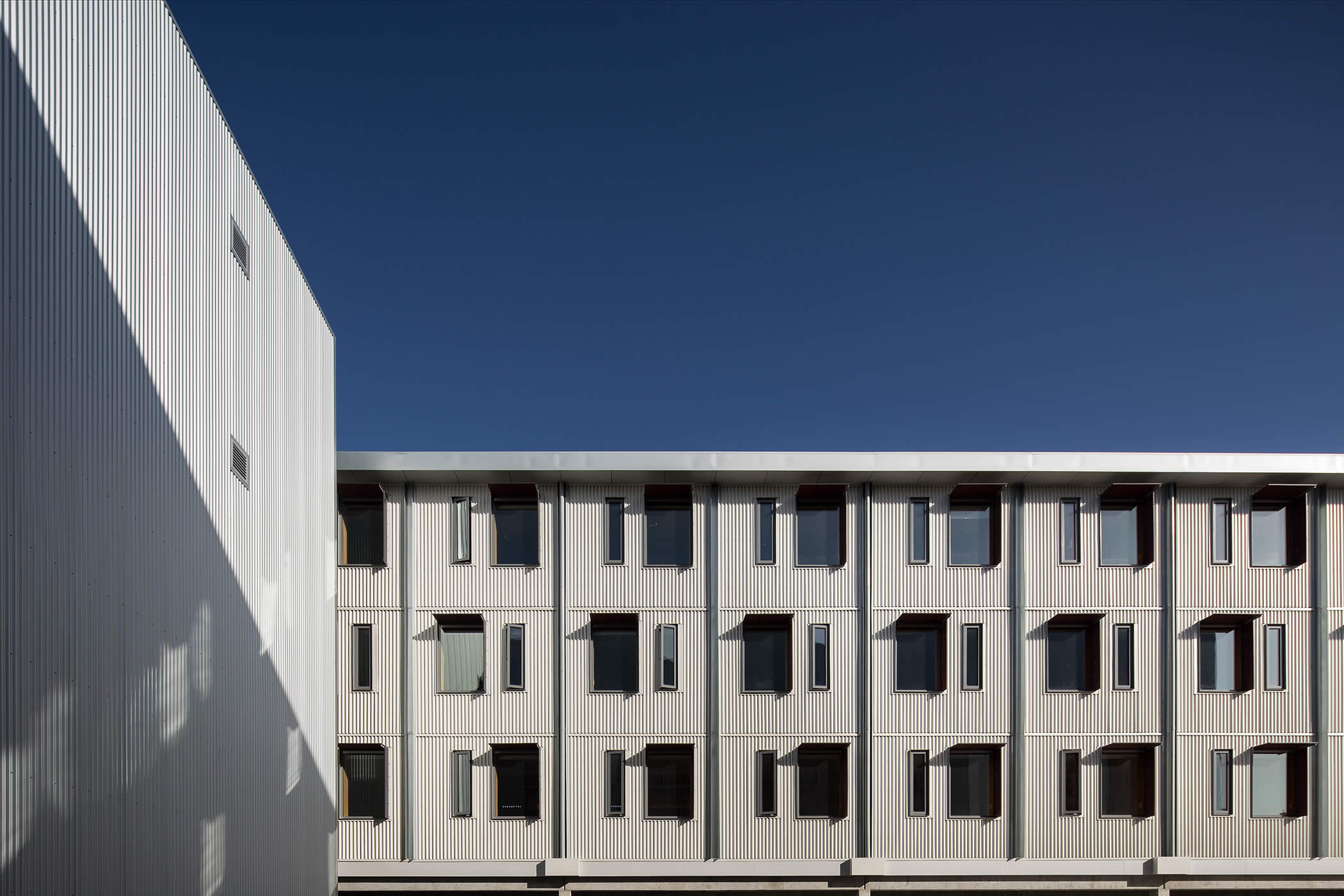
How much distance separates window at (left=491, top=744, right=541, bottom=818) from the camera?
15633 mm

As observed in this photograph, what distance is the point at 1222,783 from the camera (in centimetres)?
1588

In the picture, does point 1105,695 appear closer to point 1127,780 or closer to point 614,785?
point 1127,780

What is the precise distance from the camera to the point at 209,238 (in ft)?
29.7

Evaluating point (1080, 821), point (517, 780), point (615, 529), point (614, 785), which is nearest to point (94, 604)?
point (615, 529)

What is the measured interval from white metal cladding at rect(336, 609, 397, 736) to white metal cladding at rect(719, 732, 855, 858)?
6.16m

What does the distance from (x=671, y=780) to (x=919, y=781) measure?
4.67 metres

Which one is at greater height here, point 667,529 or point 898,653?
point 667,529

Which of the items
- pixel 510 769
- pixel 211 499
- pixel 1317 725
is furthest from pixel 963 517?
pixel 211 499

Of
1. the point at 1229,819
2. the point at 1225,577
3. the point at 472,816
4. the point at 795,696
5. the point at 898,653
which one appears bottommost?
the point at 1229,819

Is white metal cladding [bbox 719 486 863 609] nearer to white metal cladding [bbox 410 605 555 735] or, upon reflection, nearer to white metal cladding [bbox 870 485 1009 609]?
white metal cladding [bbox 870 485 1009 609]

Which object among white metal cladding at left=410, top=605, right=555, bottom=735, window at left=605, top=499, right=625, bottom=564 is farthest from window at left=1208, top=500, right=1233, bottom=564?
white metal cladding at left=410, top=605, right=555, bottom=735

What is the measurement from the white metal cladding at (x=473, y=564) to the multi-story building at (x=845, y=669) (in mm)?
52

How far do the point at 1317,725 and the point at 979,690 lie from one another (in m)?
6.44

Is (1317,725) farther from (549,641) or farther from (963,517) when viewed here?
(549,641)
